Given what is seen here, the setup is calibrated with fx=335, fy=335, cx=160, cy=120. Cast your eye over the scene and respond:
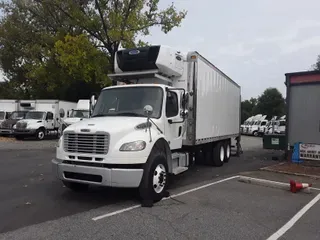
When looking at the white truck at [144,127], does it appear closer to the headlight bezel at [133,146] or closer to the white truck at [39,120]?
the headlight bezel at [133,146]

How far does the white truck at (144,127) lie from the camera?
6340 mm

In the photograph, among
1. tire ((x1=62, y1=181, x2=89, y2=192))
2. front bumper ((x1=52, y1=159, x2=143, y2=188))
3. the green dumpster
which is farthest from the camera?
the green dumpster

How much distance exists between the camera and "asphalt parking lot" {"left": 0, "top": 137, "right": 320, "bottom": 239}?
505 cm

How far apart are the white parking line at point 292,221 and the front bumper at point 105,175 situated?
2551 millimetres

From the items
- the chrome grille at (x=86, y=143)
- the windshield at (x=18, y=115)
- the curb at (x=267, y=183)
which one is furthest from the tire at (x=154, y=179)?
the windshield at (x=18, y=115)

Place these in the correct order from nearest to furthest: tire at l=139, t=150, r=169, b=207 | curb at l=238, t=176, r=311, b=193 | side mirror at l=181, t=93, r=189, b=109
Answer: tire at l=139, t=150, r=169, b=207, side mirror at l=181, t=93, r=189, b=109, curb at l=238, t=176, r=311, b=193

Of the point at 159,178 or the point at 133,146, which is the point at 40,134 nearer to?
the point at 159,178

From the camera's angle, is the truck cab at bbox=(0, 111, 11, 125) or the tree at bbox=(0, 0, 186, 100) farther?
the truck cab at bbox=(0, 111, 11, 125)

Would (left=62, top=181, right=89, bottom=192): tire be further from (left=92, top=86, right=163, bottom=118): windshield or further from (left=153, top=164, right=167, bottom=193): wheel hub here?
(left=153, top=164, right=167, bottom=193): wheel hub

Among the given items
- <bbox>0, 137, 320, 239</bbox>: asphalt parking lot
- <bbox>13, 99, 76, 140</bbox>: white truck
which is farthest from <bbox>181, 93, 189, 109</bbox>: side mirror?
<bbox>13, 99, 76, 140</bbox>: white truck

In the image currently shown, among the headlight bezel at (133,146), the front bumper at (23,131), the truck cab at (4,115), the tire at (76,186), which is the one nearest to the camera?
the headlight bezel at (133,146)

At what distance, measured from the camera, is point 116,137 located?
20.9 feet

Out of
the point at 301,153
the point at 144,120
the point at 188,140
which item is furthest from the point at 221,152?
the point at 144,120

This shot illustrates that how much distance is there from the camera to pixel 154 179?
22.0ft
